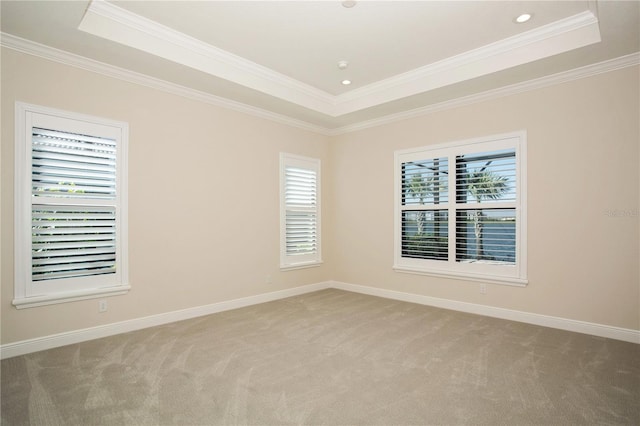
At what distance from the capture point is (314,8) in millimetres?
3109

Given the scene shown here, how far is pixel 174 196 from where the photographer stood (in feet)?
13.7

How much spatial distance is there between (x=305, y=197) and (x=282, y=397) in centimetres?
373

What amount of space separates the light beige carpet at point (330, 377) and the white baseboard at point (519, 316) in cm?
13

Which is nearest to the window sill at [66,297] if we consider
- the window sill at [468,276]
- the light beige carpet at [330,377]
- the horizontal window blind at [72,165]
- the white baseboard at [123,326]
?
the white baseboard at [123,326]

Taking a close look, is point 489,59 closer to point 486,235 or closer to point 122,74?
point 486,235

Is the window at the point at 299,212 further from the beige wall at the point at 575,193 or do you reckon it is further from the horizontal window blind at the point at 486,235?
the horizontal window blind at the point at 486,235

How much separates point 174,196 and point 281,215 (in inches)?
66.9

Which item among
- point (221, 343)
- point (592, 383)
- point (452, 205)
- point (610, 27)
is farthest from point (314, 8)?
point (592, 383)

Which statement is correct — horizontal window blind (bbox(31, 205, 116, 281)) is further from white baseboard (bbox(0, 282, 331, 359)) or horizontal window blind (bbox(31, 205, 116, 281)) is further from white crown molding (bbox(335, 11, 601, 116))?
white crown molding (bbox(335, 11, 601, 116))

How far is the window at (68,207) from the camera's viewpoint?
317 centimetres

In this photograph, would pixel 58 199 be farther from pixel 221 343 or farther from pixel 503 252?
pixel 503 252

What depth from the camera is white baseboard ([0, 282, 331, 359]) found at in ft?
10.3

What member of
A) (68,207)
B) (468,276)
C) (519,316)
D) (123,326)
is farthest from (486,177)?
(68,207)

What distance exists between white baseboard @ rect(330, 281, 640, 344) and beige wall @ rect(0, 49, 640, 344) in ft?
0.25
